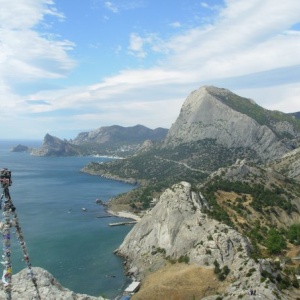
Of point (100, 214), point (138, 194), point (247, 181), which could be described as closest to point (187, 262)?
point (247, 181)

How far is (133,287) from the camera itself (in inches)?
3103

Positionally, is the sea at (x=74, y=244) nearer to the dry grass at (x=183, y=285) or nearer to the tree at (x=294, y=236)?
the dry grass at (x=183, y=285)

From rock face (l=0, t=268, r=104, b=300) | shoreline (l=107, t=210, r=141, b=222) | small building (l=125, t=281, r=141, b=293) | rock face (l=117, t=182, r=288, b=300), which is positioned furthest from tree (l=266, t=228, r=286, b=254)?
shoreline (l=107, t=210, r=141, b=222)

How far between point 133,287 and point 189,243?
50.7 ft

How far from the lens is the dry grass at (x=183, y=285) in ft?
231

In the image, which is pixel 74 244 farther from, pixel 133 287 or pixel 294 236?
pixel 294 236

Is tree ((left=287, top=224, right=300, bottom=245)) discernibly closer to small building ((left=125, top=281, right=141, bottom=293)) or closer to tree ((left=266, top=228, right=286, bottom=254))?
tree ((left=266, top=228, right=286, bottom=254))

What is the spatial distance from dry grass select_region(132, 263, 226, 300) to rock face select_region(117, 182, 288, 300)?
2471mm

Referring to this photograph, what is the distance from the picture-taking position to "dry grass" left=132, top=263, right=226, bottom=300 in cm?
7044

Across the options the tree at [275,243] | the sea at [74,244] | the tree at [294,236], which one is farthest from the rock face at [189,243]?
the tree at [294,236]

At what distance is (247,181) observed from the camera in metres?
123

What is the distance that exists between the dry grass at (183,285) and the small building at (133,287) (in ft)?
3.43

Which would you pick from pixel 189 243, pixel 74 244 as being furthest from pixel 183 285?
pixel 74 244

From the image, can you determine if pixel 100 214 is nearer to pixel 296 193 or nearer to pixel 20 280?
pixel 296 193
